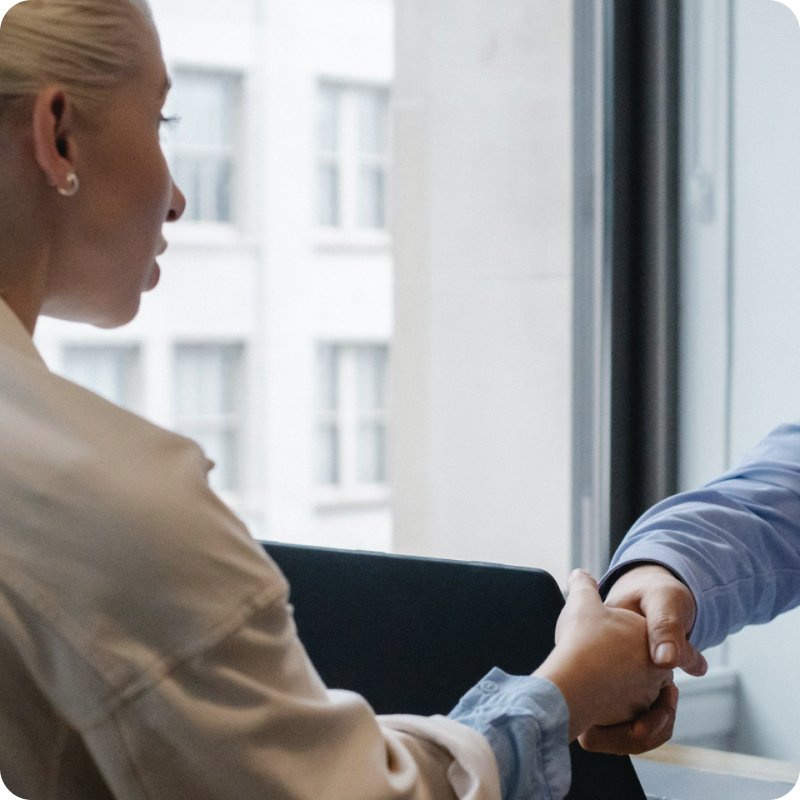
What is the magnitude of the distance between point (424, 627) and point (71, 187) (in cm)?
37

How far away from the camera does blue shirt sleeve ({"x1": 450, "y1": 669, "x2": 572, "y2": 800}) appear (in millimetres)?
667

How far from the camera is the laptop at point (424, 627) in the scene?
747mm

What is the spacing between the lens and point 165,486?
0.54m

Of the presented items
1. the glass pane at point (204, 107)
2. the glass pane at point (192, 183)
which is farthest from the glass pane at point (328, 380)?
the glass pane at point (204, 107)

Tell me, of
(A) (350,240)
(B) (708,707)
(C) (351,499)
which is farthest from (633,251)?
(C) (351,499)

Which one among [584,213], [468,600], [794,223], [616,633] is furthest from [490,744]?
[584,213]

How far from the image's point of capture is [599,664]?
0.82 meters

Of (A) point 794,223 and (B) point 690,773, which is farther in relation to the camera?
(A) point 794,223

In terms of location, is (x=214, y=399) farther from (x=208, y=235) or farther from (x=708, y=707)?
(x=708, y=707)

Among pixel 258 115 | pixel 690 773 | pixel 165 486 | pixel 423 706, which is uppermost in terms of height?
pixel 258 115

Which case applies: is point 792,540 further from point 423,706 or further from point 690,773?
point 423,706

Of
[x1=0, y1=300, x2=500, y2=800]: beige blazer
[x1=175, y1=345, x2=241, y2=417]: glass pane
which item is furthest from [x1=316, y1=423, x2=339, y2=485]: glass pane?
[x1=0, y1=300, x2=500, y2=800]: beige blazer

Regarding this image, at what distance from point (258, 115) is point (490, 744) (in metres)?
9.63

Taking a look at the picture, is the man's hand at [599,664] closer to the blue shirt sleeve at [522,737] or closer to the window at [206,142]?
the blue shirt sleeve at [522,737]
